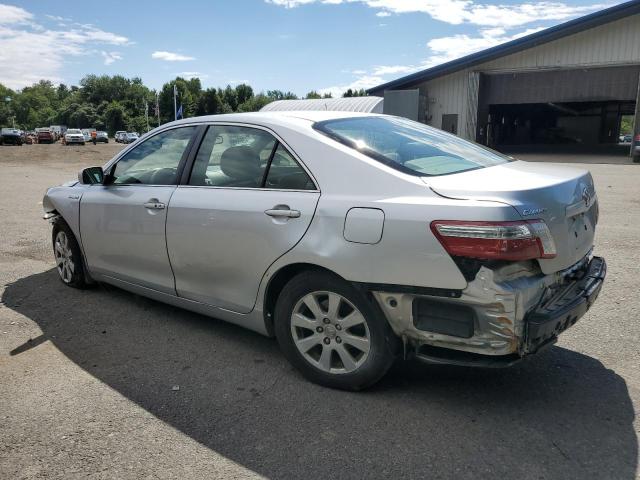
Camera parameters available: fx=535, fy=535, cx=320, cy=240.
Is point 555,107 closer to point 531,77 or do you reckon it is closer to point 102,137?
point 531,77

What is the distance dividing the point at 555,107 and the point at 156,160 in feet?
155

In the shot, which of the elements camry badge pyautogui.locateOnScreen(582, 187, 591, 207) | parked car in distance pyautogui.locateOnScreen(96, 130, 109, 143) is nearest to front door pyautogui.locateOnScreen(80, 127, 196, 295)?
camry badge pyautogui.locateOnScreen(582, 187, 591, 207)

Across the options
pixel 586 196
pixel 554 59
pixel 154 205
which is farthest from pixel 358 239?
pixel 554 59

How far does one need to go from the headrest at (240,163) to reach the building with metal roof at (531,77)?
28608 millimetres

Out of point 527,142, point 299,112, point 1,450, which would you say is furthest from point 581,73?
point 1,450

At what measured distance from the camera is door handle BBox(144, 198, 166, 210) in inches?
156

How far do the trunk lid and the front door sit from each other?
209cm

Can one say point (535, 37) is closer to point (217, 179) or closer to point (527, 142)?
point (527, 142)

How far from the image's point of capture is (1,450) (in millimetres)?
2686

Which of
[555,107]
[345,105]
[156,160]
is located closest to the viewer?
[156,160]

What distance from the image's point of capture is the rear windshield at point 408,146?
3127 mm

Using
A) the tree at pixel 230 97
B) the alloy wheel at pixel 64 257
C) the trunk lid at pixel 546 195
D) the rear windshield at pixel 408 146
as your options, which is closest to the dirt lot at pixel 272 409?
the alloy wheel at pixel 64 257

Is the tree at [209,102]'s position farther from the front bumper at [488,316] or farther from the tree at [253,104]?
the front bumper at [488,316]

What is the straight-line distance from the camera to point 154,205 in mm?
4004
